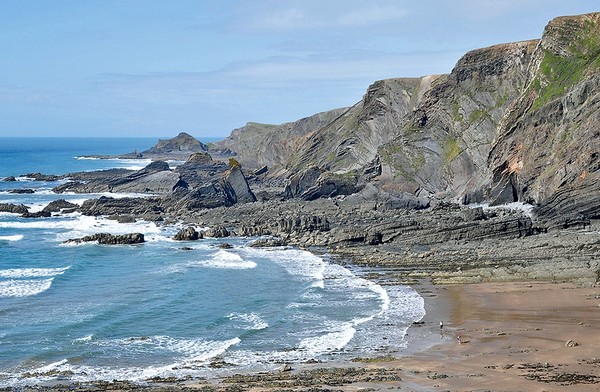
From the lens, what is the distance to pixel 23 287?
49.0m

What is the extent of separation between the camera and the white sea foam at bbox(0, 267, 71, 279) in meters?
53.0

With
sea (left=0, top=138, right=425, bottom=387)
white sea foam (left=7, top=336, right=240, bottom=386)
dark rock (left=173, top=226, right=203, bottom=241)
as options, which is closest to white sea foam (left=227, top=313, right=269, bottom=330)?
sea (left=0, top=138, right=425, bottom=387)

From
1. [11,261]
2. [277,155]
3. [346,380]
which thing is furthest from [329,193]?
[346,380]

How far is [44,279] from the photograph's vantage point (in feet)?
170

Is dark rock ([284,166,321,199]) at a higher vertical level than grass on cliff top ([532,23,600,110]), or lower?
lower

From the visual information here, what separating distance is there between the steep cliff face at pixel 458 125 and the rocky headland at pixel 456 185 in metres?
0.16

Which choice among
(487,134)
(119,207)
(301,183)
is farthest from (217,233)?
(487,134)

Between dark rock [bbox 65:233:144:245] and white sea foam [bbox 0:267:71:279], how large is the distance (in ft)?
39.3

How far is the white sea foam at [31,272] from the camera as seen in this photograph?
174 feet

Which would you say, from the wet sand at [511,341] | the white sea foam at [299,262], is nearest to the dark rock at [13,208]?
the white sea foam at [299,262]

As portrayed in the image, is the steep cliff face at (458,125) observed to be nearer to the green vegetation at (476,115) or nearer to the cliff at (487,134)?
the green vegetation at (476,115)

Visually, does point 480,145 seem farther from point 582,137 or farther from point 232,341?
point 232,341

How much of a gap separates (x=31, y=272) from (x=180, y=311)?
17130 millimetres

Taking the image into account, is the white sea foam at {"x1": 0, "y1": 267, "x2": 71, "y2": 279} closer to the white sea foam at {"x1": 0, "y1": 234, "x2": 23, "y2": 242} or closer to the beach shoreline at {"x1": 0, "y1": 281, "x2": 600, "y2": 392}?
the white sea foam at {"x1": 0, "y1": 234, "x2": 23, "y2": 242}
